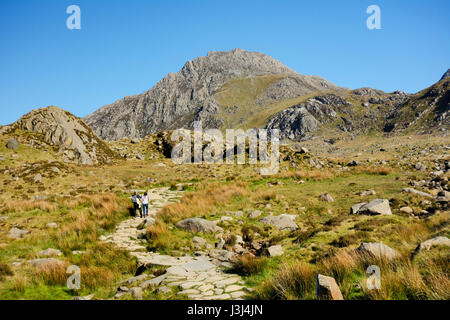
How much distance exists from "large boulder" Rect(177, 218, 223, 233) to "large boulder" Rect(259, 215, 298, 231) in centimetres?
246

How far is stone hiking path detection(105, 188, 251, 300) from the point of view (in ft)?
20.3

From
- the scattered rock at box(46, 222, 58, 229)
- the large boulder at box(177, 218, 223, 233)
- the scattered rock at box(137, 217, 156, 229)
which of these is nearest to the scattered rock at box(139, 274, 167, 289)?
the large boulder at box(177, 218, 223, 233)

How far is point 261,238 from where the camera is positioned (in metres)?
11.4

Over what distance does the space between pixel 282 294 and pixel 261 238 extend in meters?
5.91

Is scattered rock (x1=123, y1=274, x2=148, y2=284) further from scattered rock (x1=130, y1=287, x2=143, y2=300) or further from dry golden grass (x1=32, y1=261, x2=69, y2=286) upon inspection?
dry golden grass (x1=32, y1=261, x2=69, y2=286)

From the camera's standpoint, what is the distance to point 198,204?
1620 centimetres

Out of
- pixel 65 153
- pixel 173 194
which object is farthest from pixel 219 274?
pixel 65 153

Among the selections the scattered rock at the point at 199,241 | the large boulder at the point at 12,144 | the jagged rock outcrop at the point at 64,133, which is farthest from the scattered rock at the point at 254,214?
the large boulder at the point at 12,144

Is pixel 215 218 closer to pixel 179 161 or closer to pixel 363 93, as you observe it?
pixel 179 161

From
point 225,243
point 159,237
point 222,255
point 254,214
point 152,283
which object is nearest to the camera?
point 152,283

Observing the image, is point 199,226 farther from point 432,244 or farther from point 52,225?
point 432,244

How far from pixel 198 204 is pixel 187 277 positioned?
8841mm

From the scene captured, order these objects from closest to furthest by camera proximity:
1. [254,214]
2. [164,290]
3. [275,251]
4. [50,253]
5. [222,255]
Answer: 1. [164,290]
2. [275,251]
3. [50,253]
4. [222,255]
5. [254,214]

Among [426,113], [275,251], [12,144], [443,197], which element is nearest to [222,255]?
[275,251]
